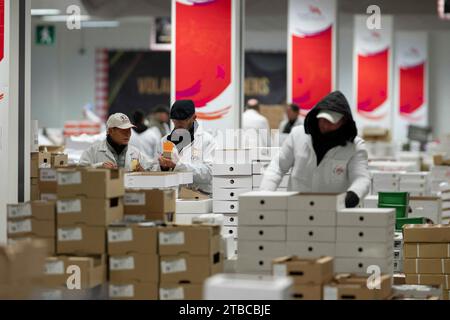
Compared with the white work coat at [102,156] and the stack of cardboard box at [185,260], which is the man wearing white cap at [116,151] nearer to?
→ the white work coat at [102,156]

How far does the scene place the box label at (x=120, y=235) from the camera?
558 cm

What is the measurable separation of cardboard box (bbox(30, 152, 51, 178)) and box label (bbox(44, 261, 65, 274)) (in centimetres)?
294

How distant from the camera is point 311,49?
1457 centimetres

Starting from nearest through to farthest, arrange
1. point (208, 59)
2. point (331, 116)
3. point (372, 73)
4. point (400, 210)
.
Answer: point (331, 116), point (400, 210), point (208, 59), point (372, 73)

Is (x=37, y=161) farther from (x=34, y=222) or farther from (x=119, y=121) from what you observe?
(x=34, y=222)

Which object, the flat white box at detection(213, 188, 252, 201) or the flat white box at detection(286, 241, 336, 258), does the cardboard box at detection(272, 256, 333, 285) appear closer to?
the flat white box at detection(286, 241, 336, 258)

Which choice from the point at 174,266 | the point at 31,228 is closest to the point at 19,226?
the point at 31,228

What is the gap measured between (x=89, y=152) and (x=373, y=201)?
3083 mm

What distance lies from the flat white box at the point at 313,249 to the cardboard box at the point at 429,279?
4.92ft

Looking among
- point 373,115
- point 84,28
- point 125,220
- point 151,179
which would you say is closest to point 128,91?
point 84,28

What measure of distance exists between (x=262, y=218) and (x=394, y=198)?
376cm

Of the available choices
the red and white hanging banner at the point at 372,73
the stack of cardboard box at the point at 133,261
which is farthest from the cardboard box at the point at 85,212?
the red and white hanging banner at the point at 372,73

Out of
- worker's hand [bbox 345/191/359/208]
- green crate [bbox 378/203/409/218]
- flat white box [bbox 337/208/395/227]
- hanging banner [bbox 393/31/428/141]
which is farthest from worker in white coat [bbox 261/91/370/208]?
hanging banner [bbox 393/31/428/141]

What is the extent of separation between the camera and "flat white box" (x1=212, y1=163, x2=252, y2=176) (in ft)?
27.0
